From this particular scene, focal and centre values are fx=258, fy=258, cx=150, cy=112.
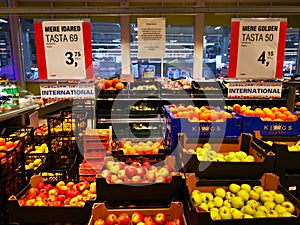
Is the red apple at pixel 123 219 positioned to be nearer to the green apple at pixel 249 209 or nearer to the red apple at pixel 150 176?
the red apple at pixel 150 176

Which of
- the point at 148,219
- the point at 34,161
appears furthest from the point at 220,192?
the point at 34,161

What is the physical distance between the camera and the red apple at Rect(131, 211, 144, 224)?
1631 millimetres

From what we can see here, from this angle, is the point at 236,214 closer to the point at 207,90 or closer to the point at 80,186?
the point at 80,186

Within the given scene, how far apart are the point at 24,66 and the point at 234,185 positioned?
878 cm

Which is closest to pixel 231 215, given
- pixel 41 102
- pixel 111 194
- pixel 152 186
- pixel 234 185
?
pixel 234 185

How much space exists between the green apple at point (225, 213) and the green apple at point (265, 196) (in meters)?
0.29

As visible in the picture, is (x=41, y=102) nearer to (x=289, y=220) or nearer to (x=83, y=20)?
(x=83, y=20)

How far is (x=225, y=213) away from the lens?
1.56m

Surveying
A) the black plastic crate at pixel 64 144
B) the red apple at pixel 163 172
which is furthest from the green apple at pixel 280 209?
the black plastic crate at pixel 64 144

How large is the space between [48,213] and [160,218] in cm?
73

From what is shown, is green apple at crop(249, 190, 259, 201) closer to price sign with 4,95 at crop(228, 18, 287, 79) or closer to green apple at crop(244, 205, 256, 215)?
green apple at crop(244, 205, 256, 215)

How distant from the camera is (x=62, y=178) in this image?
2.38m

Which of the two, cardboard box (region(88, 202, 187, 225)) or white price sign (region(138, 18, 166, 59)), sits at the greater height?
white price sign (region(138, 18, 166, 59))

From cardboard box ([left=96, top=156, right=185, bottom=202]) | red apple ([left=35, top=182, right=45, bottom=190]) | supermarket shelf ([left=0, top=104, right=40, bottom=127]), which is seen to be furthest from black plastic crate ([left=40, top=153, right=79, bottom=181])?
supermarket shelf ([left=0, top=104, right=40, bottom=127])
